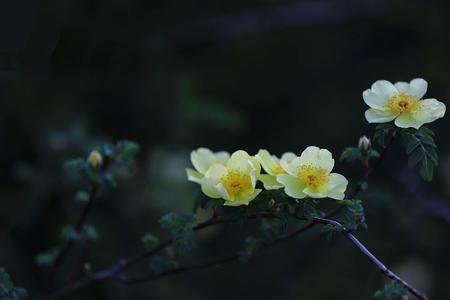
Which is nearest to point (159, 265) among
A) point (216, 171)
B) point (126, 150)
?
point (126, 150)

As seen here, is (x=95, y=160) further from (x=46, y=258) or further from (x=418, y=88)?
(x=418, y=88)

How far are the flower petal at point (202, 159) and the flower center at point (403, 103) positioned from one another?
483 millimetres

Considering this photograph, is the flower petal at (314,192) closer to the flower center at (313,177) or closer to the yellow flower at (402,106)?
the flower center at (313,177)

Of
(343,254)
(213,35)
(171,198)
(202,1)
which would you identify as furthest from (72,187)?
(202,1)

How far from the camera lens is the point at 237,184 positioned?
5.19 ft

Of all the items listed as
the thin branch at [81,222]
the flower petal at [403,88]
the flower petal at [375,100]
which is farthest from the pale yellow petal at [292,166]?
the thin branch at [81,222]

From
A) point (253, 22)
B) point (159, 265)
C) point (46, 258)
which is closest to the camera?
point (159, 265)

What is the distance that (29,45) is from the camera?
131 inches

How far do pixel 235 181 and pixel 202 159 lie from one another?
252mm

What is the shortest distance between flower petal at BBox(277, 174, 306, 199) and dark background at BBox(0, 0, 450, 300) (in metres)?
1.00

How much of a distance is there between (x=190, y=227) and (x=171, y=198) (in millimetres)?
1467

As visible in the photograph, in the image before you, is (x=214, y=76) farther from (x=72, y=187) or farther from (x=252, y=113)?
(x=72, y=187)

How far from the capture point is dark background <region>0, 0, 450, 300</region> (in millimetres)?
3115

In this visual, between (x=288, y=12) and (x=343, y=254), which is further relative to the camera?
(x=288, y=12)
